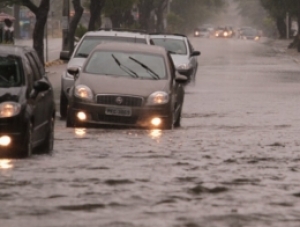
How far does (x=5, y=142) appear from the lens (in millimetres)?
13133

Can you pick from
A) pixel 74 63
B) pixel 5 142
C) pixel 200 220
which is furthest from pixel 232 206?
pixel 74 63

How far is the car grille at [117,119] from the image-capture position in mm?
17969

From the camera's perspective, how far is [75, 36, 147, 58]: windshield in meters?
23.2

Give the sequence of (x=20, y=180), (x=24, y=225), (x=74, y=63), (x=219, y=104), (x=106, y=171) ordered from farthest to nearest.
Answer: (x=219, y=104) → (x=74, y=63) → (x=106, y=171) → (x=20, y=180) → (x=24, y=225)

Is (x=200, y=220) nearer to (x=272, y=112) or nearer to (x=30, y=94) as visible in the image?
(x=30, y=94)

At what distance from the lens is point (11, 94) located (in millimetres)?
13477

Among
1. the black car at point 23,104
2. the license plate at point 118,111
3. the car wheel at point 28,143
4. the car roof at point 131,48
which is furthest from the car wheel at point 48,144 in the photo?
the car roof at point 131,48

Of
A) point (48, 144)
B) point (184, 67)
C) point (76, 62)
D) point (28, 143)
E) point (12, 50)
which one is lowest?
point (184, 67)

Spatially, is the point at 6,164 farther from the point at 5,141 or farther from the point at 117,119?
the point at 117,119

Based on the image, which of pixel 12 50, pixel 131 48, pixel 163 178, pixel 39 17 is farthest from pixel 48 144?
pixel 39 17

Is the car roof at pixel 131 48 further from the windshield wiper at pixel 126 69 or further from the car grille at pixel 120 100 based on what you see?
the car grille at pixel 120 100

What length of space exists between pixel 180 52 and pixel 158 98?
1765 centimetres

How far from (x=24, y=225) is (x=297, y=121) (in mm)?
12829

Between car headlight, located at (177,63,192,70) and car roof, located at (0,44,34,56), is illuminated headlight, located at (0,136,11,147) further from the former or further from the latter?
car headlight, located at (177,63,192,70)
